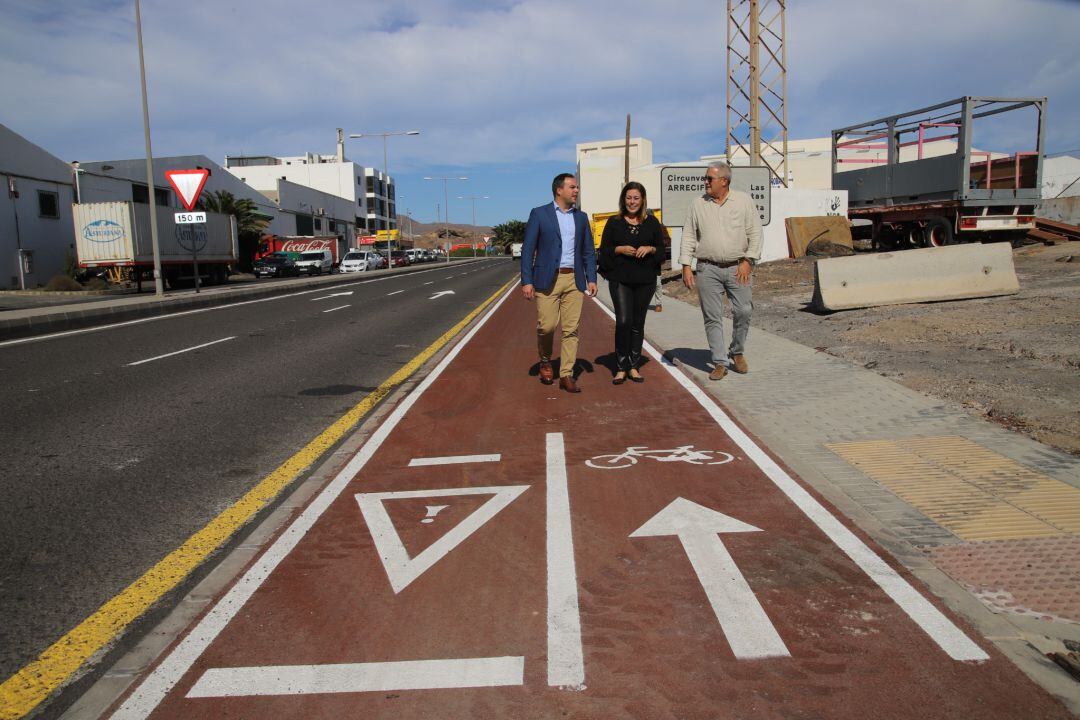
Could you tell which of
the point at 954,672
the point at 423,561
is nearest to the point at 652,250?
the point at 423,561

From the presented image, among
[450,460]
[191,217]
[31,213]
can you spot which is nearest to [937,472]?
[450,460]

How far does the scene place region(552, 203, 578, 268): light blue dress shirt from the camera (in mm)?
7301

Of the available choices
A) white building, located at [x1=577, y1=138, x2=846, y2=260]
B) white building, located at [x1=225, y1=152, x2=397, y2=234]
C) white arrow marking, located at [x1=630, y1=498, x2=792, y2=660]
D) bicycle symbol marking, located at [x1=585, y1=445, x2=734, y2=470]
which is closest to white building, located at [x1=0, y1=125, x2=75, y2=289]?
white building, located at [x1=577, y1=138, x2=846, y2=260]

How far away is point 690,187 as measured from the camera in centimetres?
1688

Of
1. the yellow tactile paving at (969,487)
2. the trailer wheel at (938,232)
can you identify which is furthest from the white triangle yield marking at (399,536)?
the trailer wheel at (938,232)

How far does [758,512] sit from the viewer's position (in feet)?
13.5

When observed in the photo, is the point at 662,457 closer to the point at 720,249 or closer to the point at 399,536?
the point at 399,536

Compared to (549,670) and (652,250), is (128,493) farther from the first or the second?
(652,250)

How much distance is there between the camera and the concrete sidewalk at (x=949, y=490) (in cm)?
295

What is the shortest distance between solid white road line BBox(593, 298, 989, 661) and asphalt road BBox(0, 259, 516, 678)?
3225mm

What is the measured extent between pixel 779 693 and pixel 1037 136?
19.7 metres

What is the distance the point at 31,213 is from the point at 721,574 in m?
37.0

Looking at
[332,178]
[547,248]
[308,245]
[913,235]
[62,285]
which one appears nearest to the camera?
[547,248]

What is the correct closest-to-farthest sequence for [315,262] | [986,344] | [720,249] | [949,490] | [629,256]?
1. [949,490]
2. [720,249]
3. [629,256]
4. [986,344]
5. [315,262]
